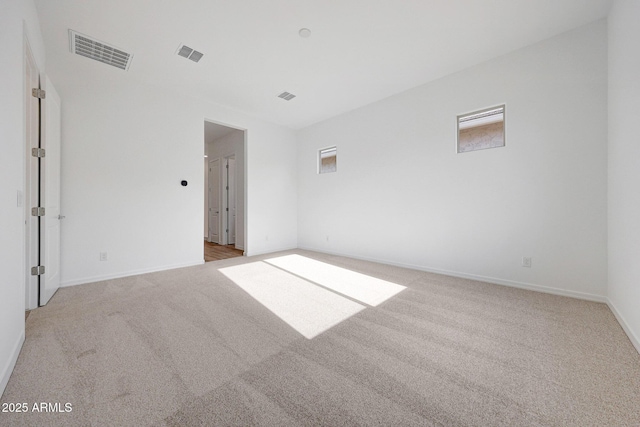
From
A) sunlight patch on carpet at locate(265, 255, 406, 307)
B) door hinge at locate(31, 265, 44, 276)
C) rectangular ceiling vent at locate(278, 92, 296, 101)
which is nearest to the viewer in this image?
door hinge at locate(31, 265, 44, 276)

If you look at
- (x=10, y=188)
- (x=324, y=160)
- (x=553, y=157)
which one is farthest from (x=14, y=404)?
(x=324, y=160)

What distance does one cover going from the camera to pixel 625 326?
2035 mm

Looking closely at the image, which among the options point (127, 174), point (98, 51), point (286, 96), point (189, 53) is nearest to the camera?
point (98, 51)

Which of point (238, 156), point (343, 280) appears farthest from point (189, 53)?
point (343, 280)

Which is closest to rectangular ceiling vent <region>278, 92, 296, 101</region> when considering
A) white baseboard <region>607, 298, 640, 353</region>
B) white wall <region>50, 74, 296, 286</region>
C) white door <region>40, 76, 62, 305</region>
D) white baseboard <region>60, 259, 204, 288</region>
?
white wall <region>50, 74, 296, 286</region>

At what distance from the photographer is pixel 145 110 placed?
3875mm

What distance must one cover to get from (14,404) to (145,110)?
3864 millimetres

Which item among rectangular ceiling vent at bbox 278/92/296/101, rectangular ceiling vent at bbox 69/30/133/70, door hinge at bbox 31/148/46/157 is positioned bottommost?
door hinge at bbox 31/148/46/157

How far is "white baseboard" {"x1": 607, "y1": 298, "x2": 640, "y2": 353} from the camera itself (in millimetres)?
1789

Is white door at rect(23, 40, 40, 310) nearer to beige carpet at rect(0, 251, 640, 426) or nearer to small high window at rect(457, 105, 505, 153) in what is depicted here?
beige carpet at rect(0, 251, 640, 426)

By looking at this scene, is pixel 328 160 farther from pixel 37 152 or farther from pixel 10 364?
pixel 10 364

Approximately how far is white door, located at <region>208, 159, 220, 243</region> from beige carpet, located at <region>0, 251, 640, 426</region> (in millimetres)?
4513

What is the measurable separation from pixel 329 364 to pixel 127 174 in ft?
13.0

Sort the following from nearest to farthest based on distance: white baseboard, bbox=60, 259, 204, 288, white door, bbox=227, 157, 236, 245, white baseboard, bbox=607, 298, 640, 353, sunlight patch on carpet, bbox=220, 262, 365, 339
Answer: white baseboard, bbox=607, 298, 640, 353 → sunlight patch on carpet, bbox=220, 262, 365, 339 → white baseboard, bbox=60, 259, 204, 288 → white door, bbox=227, 157, 236, 245
